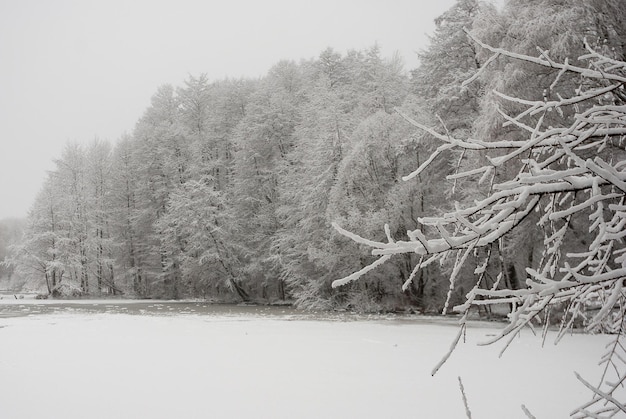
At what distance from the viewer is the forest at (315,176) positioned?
11578mm

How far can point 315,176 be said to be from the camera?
21500mm

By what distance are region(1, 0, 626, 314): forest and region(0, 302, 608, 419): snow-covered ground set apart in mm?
2125

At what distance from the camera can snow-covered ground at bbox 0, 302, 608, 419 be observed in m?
4.37

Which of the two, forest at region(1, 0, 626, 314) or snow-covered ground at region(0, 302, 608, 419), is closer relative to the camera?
snow-covered ground at region(0, 302, 608, 419)

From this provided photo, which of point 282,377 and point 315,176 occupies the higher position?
point 315,176

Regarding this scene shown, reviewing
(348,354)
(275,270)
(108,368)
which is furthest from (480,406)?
(275,270)

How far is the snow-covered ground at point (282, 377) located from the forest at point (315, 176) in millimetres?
2125

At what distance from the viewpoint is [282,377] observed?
569 cm

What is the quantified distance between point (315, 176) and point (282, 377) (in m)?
16.3

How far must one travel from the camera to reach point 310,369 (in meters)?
6.22

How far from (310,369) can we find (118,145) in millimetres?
36914

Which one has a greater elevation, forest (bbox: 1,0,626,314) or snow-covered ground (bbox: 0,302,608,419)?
forest (bbox: 1,0,626,314)

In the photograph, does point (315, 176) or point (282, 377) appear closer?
point (282, 377)

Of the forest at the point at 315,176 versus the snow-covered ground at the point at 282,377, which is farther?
the forest at the point at 315,176
